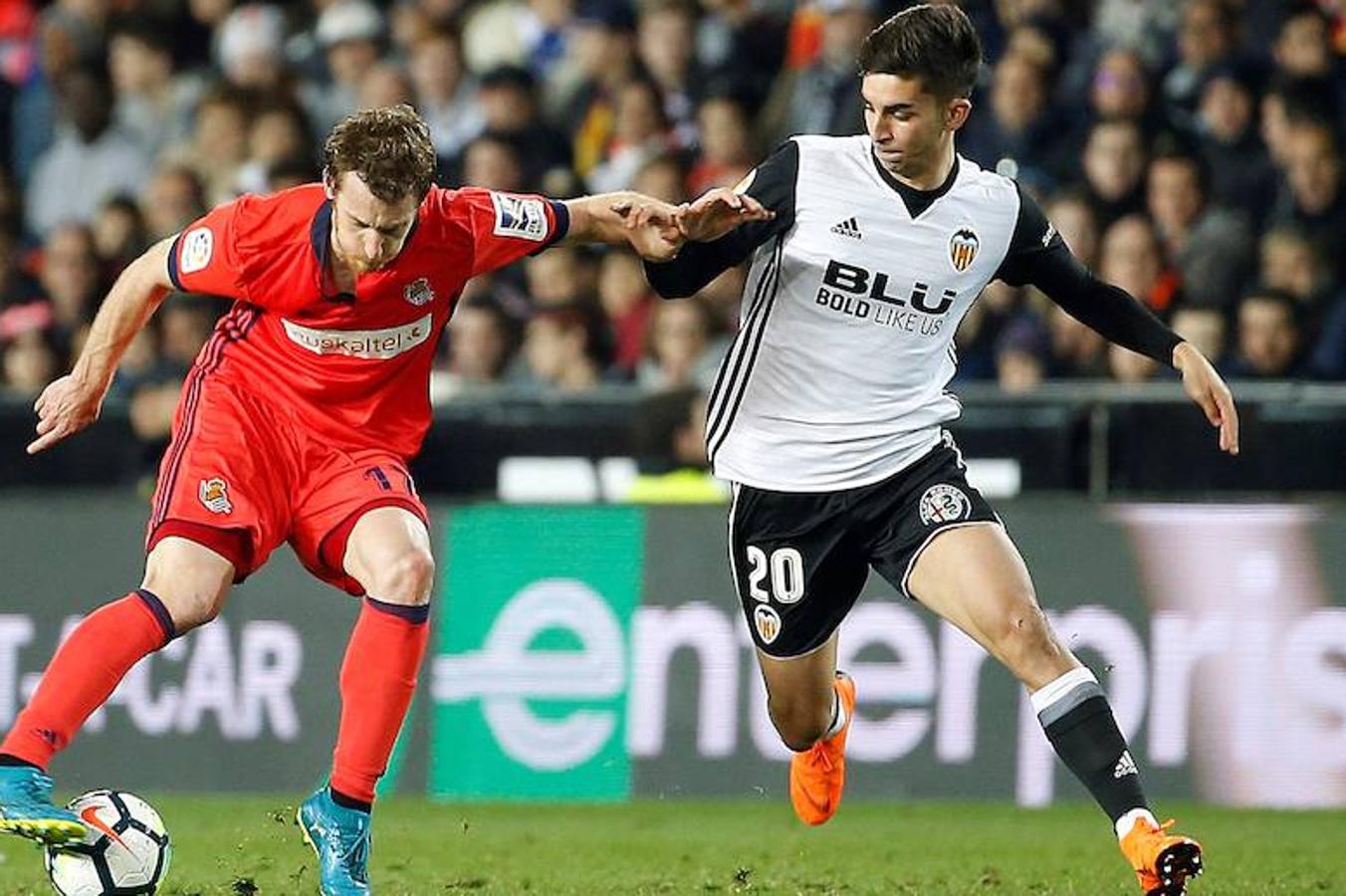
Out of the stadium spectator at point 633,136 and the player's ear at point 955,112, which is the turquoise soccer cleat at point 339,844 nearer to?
the player's ear at point 955,112

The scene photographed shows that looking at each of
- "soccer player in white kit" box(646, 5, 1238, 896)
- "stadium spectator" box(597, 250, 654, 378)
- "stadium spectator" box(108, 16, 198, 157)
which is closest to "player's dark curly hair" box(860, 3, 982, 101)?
"soccer player in white kit" box(646, 5, 1238, 896)

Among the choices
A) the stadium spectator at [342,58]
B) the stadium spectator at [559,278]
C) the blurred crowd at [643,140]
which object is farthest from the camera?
the stadium spectator at [342,58]

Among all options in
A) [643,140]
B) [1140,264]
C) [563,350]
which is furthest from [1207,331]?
[643,140]

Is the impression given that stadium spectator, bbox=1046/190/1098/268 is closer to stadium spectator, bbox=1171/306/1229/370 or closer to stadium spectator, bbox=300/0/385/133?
stadium spectator, bbox=1171/306/1229/370

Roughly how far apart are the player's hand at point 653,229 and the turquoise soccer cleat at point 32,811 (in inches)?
82.4

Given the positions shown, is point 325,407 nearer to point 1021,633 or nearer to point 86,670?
A: point 86,670

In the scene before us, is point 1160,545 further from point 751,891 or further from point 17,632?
point 17,632

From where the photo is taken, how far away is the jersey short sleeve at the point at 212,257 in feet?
22.6

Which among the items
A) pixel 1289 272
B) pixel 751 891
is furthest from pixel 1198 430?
pixel 751 891

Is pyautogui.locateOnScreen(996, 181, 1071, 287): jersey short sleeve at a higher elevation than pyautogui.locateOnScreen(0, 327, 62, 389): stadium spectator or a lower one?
higher

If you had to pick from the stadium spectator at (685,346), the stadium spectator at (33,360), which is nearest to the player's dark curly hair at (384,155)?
the stadium spectator at (685,346)

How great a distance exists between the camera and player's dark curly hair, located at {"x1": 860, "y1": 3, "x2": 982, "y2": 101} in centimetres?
689

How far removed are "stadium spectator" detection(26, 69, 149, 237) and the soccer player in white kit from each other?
7686 mm

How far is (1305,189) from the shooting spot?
11875 mm
